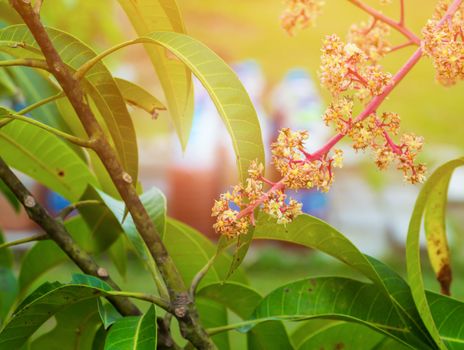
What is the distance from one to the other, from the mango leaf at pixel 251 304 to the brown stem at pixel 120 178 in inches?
2.6

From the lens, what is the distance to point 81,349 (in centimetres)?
66

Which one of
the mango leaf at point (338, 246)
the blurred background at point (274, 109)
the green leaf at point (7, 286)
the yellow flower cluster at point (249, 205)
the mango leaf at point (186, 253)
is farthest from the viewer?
the blurred background at point (274, 109)

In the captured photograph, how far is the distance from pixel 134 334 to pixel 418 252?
225mm

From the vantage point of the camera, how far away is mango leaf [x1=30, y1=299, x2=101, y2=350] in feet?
1.99

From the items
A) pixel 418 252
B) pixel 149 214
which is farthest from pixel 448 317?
pixel 149 214

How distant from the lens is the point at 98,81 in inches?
21.3

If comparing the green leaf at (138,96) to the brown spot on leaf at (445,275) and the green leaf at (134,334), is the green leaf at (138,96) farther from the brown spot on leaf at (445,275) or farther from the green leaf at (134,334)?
the brown spot on leaf at (445,275)

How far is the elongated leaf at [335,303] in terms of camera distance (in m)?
0.58

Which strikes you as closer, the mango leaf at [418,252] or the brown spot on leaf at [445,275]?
the mango leaf at [418,252]

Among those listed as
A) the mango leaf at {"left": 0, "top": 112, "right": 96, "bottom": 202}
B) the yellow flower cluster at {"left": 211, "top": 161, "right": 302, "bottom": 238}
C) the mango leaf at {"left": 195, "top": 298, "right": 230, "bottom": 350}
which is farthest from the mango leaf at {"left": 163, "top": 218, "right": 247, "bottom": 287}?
the yellow flower cluster at {"left": 211, "top": 161, "right": 302, "bottom": 238}

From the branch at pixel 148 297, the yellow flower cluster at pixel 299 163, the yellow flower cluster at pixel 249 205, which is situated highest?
the yellow flower cluster at pixel 299 163

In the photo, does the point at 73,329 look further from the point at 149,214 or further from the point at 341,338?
the point at 341,338

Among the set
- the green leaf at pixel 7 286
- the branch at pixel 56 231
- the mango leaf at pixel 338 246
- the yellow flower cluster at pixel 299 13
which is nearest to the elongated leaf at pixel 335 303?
the mango leaf at pixel 338 246

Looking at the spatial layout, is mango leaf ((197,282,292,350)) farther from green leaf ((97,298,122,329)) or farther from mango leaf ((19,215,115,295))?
mango leaf ((19,215,115,295))
